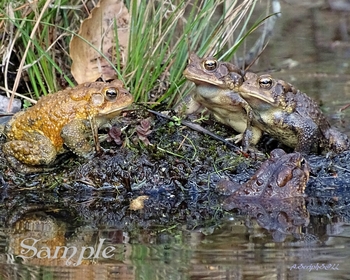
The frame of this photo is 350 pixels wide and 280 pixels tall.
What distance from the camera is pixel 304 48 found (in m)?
9.52

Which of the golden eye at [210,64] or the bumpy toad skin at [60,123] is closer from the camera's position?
the bumpy toad skin at [60,123]

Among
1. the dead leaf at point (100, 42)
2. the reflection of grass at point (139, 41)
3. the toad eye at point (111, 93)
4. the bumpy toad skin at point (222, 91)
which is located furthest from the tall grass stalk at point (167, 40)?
the toad eye at point (111, 93)

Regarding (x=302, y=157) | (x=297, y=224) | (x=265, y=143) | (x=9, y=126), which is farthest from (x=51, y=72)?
(x=297, y=224)

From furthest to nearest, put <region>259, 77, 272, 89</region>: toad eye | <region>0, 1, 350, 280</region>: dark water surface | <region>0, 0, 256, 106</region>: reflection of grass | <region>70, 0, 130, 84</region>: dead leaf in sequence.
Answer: <region>70, 0, 130, 84</region>: dead leaf, <region>0, 0, 256, 106</region>: reflection of grass, <region>259, 77, 272, 89</region>: toad eye, <region>0, 1, 350, 280</region>: dark water surface

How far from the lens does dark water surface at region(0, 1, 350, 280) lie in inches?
146

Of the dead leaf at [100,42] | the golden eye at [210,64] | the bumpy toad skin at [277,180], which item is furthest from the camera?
the dead leaf at [100,42]

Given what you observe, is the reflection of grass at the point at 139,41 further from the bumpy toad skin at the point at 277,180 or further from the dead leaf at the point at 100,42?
the bumpy toad skin at the point at 277,180

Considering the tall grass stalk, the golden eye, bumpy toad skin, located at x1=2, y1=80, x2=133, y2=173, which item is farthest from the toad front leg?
the golden eye

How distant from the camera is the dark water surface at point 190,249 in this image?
3.70 metres

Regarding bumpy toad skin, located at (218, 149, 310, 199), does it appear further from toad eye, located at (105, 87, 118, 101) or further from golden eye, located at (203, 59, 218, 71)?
toad eye, located at (105, 87, 118, 101)

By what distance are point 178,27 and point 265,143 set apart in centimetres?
160

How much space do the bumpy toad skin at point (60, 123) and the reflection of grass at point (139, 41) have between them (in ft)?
2.12

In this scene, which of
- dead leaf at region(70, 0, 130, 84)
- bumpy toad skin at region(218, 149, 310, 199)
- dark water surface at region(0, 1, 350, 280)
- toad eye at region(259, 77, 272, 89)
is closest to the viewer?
dark water surface at region(0, 1, 350, 280)

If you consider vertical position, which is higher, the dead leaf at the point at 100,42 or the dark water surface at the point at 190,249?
the dead leaf at the point at 100,42
